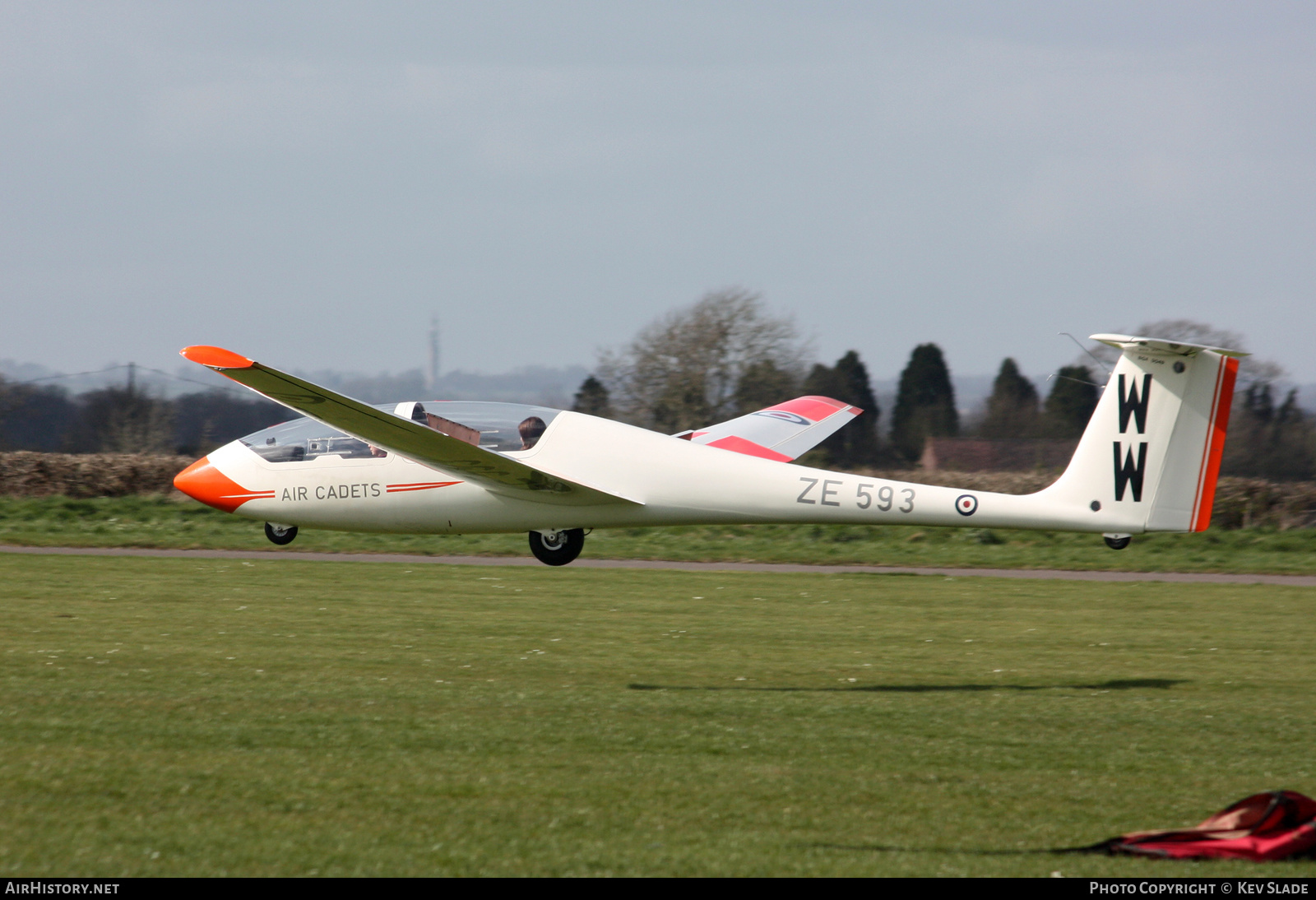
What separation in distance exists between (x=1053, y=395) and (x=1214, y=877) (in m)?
59.7

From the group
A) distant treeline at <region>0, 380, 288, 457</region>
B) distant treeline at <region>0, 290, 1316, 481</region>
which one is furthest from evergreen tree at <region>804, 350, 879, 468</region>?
distant treeline at <region>0, 380, 288, 457</region>

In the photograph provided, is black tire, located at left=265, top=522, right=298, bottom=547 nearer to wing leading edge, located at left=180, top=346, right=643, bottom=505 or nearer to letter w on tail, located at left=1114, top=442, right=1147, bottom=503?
wing leading edge, located at left=180, top=346, right=643, bottom=505

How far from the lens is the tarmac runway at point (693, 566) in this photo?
2695 centimetres

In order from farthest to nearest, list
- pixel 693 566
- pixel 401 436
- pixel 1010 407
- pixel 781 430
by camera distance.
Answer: pixel 1010 407, pixel 693 566, pixel 781 430, pixel 401 436

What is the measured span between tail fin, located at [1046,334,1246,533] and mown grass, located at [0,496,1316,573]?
51.0 ft

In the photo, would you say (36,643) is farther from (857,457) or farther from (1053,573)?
(857,457)

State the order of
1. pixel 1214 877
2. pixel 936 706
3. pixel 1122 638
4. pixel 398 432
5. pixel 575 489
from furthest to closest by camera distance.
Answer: pixel 1122 638, pixel 936 706, pixel 575 489, pixel 398 432, pixel 1214 877

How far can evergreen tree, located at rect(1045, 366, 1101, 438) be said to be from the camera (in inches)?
2328

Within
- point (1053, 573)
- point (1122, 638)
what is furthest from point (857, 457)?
point (1122, 638)

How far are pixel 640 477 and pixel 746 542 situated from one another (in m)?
20.1

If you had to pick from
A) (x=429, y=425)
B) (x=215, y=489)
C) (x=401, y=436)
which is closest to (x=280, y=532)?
(x=215, y=489)

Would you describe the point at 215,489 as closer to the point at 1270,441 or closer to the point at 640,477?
the point at 640,477

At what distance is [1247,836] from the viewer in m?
8.25

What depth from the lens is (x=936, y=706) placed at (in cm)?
1351
